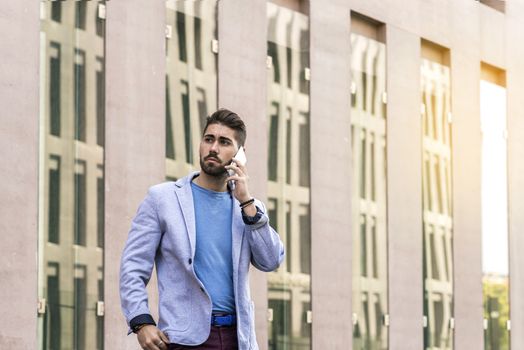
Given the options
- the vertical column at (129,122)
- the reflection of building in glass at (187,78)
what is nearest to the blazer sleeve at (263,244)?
the vertical column at (129,122)

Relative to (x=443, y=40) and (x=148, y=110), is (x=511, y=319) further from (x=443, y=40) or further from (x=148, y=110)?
(x=148, y=110)

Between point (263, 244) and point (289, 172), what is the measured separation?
43.1 feet

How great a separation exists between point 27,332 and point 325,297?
6.48m

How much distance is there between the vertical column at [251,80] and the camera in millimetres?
19469

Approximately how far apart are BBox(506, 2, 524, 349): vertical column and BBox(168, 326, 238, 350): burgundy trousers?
19431 mm

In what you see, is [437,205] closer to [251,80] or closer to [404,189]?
[404,189]

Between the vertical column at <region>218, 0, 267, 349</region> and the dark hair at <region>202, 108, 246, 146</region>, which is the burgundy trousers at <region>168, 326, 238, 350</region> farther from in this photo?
the vertical column at <region>218, 0, 267, 349</region>

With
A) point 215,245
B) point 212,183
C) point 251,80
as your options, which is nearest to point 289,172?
point 251,80

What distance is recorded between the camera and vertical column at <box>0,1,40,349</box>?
15.7 metres

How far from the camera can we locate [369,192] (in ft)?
74.8

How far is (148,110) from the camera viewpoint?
1786cm

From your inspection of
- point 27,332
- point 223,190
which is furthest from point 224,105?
point 223,190

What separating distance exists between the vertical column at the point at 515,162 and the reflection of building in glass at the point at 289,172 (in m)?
6.53

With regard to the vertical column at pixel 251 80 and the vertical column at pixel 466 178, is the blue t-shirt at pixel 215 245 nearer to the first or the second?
the vertical column at pixel 251 80
